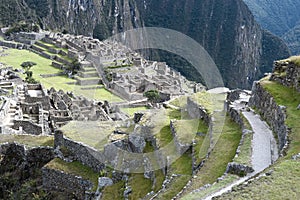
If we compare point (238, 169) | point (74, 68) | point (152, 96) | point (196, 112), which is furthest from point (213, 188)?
point (74, 68)

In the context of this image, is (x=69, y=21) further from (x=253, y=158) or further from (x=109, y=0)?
(x=253, y=158)

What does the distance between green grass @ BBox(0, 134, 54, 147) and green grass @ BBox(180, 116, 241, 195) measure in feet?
20.4

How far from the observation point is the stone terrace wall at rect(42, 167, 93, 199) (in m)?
13.4

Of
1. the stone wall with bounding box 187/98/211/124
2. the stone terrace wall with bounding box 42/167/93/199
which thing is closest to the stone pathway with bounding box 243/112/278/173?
the stone wall with bounding box 187/98/211/124

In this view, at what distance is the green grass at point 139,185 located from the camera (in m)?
11.7

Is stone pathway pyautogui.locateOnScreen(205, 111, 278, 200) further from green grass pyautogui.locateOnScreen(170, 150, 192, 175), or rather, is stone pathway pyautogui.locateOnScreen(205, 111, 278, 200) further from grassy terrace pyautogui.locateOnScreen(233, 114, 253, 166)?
green grass pyautogui.locateOnScreen(170, 150, 192, 175)

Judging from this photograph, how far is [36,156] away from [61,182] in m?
2.01

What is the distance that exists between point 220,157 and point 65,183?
16.8 ft

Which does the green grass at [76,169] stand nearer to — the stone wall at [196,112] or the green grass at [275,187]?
the stone wall at [196,112]

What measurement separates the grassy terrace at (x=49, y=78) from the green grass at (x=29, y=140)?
25.1 metres

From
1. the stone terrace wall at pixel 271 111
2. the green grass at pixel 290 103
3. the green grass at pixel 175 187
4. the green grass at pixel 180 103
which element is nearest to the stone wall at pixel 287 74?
the green grass at pixel 290 103

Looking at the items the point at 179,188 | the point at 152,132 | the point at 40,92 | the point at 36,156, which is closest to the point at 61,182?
the point at 36,156

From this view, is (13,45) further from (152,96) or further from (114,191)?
(114,191)

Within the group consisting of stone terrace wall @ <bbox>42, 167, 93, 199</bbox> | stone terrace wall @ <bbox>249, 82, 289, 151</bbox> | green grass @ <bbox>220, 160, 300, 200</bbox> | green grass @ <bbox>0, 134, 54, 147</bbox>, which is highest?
stone terrace wall @ <bbox>249, 82, 289, 151</bbox>
